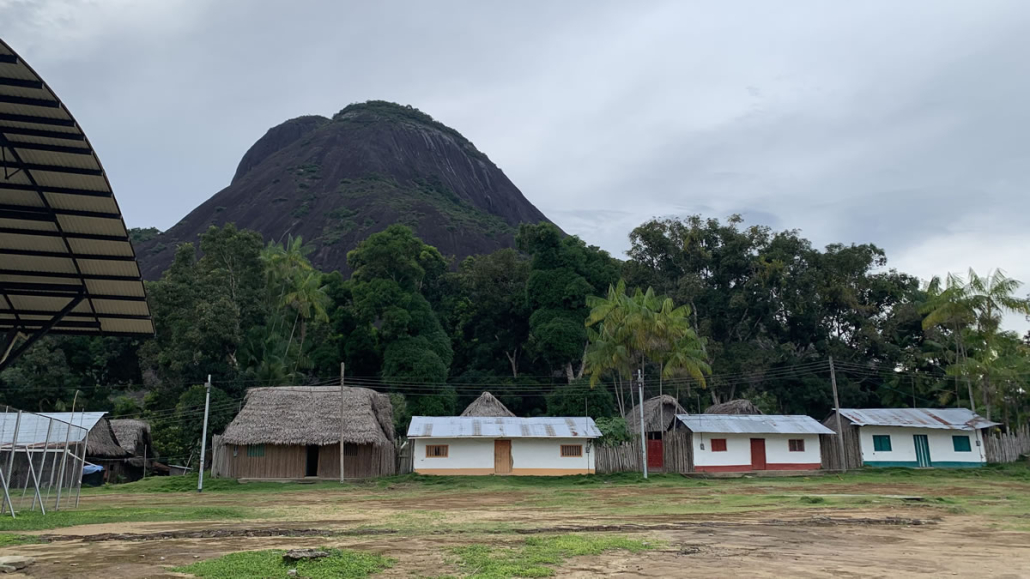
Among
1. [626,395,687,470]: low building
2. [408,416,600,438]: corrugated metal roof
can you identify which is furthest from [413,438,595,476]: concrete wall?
[626,395,687,470]: low building

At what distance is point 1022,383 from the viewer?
33875 millimetres

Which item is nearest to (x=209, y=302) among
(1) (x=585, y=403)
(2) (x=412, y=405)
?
(2) (x=412, y=405)

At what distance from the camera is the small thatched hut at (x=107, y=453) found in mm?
33700

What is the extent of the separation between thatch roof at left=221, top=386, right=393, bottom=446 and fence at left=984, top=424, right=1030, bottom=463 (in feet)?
95.3

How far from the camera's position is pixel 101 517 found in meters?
15.3

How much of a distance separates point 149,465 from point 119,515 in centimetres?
2502

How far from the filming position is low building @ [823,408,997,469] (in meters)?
34.0

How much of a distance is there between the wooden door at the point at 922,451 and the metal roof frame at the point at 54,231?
1332 inches

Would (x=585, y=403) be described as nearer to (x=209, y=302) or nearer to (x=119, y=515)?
(x=209, y=302)

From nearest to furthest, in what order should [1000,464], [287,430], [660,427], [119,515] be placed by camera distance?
[119,515] < [287,430] < [1000,464] < [660,427]

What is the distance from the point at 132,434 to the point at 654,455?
26977 millimetres

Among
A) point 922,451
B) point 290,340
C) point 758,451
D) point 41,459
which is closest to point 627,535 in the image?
point 41,459

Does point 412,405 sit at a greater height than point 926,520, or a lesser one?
greater

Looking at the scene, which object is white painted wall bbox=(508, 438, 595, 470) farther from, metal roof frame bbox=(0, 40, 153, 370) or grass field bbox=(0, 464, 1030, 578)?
metal roof frame bbox=(0, 40, 153, 370)
